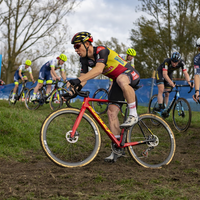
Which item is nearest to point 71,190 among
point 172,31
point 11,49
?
point 11,49

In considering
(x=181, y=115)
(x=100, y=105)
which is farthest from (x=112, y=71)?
(x=100, y=105)

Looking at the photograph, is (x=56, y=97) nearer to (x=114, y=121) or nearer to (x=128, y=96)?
(x=114, y=121)

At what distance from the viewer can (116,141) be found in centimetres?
431

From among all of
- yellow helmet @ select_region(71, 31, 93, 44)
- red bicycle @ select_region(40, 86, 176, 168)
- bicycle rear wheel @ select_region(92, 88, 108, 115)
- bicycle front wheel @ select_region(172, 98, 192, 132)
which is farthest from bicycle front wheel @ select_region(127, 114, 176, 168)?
bicycle rear wheel @ select_region(92, 88, 108, 115)

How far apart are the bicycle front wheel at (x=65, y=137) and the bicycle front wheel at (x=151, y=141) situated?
2.19ft

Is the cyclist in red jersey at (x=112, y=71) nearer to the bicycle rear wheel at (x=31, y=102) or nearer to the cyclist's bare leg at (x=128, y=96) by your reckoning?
the cyclist's bare leg at (x=128, y=96)

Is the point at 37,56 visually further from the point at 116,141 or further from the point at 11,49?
the point at 116,141

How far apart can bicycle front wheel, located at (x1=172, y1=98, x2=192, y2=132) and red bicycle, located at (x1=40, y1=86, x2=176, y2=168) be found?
3.16 metres

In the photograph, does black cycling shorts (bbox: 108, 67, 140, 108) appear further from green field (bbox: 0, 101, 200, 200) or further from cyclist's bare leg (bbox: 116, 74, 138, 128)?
green field (bbox: 0, 101, 200, 200)

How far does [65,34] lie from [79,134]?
874 inches

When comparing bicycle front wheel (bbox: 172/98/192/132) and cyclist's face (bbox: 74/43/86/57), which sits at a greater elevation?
cyclist's face (bbox: 74/43/86/57)

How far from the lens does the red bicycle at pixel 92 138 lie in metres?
3.95

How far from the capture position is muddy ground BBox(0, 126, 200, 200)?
291cm

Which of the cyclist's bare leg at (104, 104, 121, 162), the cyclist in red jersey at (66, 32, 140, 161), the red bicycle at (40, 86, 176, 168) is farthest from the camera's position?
the cyclist's bare leg at (104, 104, 121, 162)
